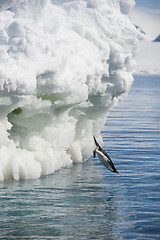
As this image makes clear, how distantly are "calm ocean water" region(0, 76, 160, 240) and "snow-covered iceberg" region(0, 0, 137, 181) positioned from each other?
769 mm

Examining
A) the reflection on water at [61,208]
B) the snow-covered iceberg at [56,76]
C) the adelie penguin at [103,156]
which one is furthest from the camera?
the snow-covered iceberg at [56,76]

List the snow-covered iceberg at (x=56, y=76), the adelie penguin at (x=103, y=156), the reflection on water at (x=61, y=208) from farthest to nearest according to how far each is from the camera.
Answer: the snow-covered iceberg at (x=56, y=76) < the adelie penguin at (x=103, y=156) < the reflection on water at (x=61, y=208)

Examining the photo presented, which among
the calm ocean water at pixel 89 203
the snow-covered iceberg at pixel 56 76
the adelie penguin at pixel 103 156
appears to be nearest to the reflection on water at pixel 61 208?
the calm ocean water at pixel 89 203

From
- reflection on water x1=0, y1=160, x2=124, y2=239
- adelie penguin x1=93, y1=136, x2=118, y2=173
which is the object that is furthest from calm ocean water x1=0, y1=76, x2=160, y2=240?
adelie penguin x1=93, y1=136, x2=118, y2=173

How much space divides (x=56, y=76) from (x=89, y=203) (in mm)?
3778

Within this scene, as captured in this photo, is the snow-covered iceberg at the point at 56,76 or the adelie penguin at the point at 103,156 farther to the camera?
the snow-covered iceberg at the point at 56,76

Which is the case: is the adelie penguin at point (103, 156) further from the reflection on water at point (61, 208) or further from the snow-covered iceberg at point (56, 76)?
A: the snow-covered iceberg at point (56, 76)

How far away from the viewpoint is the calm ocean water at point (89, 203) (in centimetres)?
1227

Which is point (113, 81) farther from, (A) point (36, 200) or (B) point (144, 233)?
(B) point (144, 233)

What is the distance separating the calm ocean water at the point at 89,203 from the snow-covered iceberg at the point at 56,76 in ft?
2.52

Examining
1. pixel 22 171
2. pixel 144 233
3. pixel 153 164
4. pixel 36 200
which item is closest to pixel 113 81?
pixel 153 164

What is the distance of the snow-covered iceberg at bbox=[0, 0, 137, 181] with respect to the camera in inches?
626

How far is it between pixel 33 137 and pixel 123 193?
333cm

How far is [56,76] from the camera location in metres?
16.3
